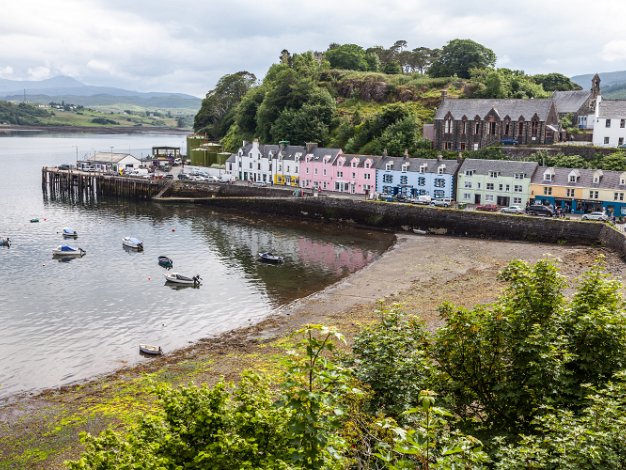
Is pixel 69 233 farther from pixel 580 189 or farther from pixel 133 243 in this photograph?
pixel 580 189

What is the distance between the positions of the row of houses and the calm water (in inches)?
449

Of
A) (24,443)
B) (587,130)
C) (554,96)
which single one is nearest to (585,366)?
(24,443)

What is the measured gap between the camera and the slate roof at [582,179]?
54.6m

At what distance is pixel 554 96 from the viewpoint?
86562 millimetres

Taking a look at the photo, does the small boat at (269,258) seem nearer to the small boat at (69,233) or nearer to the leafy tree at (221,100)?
the small boat at (69,233)

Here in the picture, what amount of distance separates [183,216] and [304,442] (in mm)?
64300

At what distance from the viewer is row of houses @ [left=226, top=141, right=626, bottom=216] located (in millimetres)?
55812

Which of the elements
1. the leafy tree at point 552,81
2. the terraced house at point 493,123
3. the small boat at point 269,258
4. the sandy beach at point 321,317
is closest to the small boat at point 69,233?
the small boat at point 269,258

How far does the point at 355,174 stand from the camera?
7225 centimetres

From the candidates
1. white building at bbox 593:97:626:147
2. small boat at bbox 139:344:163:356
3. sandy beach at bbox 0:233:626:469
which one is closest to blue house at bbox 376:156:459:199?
sandy beach at bbox 0:233:626:469

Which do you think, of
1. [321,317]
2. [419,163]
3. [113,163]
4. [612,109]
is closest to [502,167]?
[419,163]

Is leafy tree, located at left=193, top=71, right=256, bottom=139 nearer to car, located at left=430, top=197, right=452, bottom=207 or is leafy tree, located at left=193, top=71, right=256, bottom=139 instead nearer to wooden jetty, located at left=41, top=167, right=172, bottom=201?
wooden jetty, located at left=41, top=167, right=172, bottom=201

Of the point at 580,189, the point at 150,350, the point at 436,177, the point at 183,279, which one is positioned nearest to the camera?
the point at 150,350

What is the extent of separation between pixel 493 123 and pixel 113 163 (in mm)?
65945
